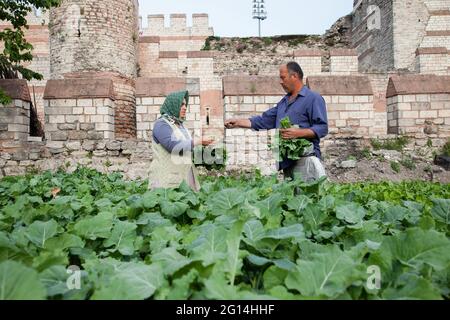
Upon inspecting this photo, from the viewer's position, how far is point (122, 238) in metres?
1.68

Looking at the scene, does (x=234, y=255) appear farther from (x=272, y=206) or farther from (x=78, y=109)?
(x=78, y=109)

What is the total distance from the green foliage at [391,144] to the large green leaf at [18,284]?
9.41 meters

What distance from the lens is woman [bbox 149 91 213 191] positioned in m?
4.39

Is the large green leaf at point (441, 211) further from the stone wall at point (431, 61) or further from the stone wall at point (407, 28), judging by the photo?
the stone wall at point (407, 28)

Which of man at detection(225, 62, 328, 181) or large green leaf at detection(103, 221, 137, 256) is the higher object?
man at detection(225, 62, 328, 181)

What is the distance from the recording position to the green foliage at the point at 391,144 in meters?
9.48

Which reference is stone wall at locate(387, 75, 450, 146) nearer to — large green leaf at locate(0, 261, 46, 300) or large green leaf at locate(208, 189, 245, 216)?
large green leaf at locate(208, 189, 245, 216)

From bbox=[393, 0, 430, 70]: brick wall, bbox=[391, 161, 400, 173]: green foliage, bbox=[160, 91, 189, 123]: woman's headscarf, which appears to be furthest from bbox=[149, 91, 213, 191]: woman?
bbox=[393, 0, 430, 70]: brick wall

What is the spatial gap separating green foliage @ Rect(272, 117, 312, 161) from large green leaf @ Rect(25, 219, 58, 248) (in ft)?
9.39

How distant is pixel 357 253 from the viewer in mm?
1272

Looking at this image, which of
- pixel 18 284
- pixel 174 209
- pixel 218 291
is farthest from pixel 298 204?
pixel 18 284
